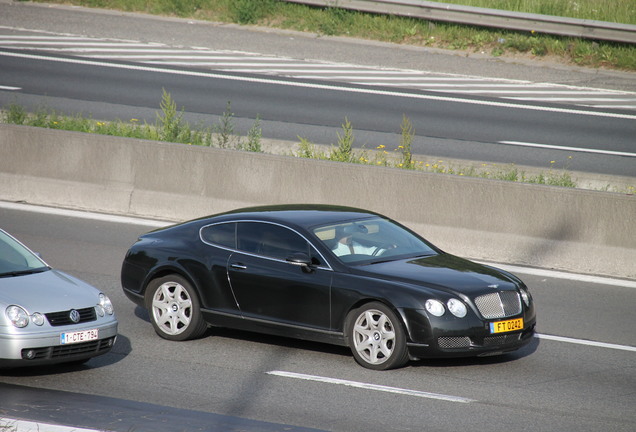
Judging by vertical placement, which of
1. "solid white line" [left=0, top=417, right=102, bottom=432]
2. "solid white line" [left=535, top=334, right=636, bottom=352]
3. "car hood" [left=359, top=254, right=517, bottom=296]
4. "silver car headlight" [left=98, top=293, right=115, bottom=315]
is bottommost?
"solid white line" [left=535, top=334, right=636, bottom=352]

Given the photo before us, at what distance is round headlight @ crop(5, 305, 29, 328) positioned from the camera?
27.8 ft

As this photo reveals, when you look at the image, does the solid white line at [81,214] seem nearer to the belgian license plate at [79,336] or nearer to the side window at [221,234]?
the side window at [221,234]

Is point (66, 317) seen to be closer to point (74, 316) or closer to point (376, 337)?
point (74, 316)

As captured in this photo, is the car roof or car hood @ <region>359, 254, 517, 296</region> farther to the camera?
the car roof

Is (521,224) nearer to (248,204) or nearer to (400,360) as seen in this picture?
(248,204)

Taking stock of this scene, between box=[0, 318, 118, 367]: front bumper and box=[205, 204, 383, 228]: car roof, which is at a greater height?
box=[205, 204, 383, 228]: car roof

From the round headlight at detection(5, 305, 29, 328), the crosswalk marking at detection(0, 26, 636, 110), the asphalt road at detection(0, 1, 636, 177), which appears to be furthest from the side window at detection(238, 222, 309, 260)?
the crosswalk marking at detection(0, 26, 636, 110)

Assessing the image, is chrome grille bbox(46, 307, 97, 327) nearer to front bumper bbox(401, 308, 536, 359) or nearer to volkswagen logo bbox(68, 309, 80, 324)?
volkswagen logo bbox(68, 309, 80, 324)

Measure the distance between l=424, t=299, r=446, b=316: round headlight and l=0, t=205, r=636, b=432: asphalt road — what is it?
0.59m

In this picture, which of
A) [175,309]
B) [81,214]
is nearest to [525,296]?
[175,309]

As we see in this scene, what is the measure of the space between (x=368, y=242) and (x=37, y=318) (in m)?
3.26

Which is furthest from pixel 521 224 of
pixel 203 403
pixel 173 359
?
pixel 203 403

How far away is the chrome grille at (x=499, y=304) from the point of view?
30.2ft

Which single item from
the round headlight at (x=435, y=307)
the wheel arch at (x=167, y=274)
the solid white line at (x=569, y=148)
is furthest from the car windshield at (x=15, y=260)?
the solid white line at (x=569, y=148)
